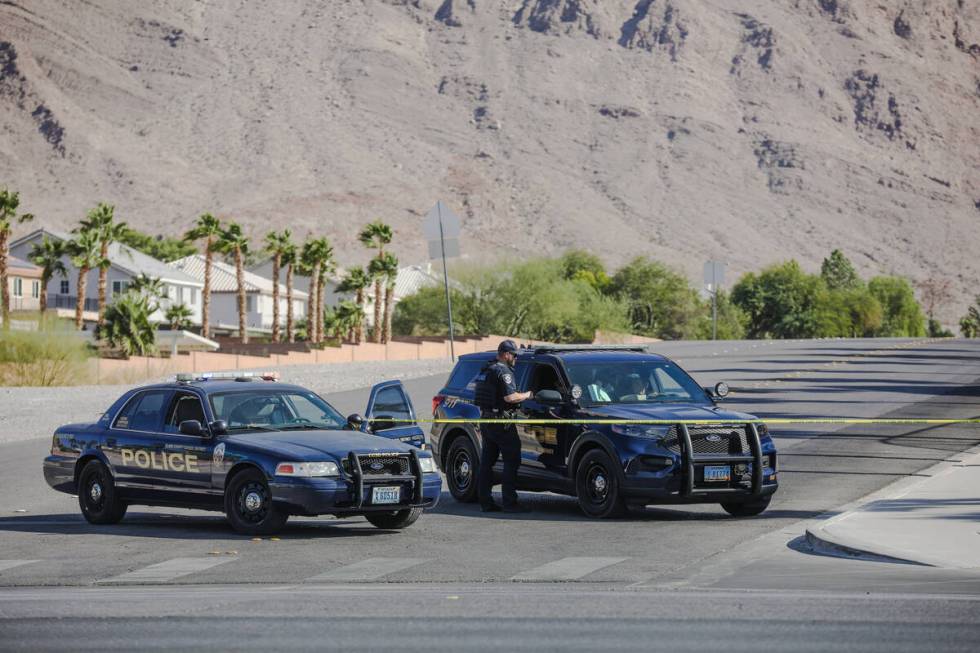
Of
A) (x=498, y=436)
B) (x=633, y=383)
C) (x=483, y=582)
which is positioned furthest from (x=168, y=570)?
(x=633, y=383)

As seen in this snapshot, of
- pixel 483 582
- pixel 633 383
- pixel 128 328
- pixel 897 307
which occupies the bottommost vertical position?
pixel 483 582

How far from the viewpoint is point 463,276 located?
101m

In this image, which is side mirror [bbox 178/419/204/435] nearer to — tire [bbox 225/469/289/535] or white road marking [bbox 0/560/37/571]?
tire [bbox 225/469/289/535]

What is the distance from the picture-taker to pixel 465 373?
19.1m

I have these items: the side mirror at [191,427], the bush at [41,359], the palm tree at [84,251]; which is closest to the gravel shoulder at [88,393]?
the bush at [41,359]

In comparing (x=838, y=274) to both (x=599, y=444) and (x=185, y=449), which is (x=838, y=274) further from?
(x=185, y=449)

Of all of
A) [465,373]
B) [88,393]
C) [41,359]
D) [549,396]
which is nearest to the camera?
[549,396]

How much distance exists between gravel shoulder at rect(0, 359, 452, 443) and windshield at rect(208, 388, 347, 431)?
639 inches

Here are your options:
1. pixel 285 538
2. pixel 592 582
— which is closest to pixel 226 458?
pixel 285 538

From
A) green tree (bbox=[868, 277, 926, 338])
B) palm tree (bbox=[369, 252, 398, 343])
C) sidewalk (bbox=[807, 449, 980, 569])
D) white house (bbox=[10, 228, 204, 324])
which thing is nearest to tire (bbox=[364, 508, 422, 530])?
sidewalk (bbox=[807, 449, 980, 569])

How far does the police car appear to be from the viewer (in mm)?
14461

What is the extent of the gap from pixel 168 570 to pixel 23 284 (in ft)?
300

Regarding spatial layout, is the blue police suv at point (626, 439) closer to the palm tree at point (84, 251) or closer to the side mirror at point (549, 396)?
the side mirror at point (549, 396)

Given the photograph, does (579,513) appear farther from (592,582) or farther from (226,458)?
(592,582)
